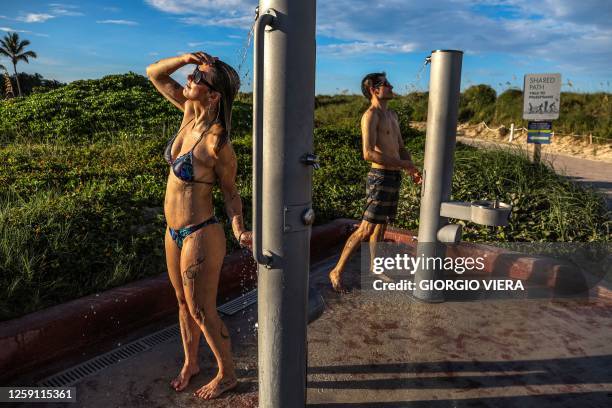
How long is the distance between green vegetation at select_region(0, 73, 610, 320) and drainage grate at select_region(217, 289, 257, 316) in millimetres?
644

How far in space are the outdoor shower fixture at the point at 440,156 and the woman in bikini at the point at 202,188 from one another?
1.68 m

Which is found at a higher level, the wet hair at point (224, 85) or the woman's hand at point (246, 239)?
the wet hair at point (224, 85)

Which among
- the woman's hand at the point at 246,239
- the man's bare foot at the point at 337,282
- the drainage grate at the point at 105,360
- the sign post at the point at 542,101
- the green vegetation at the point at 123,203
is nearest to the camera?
the woman's hand at the point at 246,239

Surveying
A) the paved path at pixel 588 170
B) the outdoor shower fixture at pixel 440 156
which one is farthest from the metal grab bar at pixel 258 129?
the paved path at pixel 588 170

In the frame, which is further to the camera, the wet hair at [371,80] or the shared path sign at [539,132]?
the shared path sign at [539,132]

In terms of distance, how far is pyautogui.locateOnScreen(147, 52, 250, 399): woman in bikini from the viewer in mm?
2496

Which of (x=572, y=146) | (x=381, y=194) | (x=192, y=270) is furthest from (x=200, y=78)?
(x=572, y=146)

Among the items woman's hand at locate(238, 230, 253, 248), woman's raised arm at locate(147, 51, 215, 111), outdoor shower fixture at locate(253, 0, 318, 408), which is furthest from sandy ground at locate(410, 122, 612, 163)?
outdoor shower fixture at locate(253, 0, 318, 408)

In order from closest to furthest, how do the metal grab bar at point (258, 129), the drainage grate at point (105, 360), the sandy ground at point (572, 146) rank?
the metal grab bar at point (258, 129)
the drainage grate at point (105, 360)
the sandy ground at point (572, 146)

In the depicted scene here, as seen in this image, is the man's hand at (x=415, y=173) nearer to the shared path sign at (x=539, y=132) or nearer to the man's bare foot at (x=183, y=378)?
the man's bare foot at (x=183, y=378)

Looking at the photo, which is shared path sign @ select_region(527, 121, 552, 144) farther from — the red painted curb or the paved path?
the red painted curb

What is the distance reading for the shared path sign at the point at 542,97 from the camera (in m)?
7.25

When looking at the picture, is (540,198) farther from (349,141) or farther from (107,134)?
(107,134)

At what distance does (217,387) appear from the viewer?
8.89 feet
